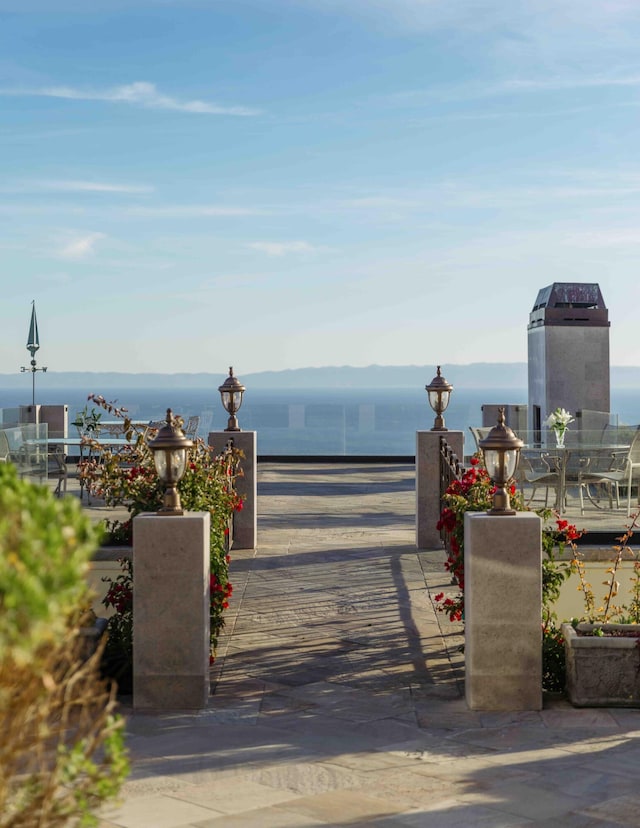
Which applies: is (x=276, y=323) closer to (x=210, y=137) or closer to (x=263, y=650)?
(x=210, y=137)

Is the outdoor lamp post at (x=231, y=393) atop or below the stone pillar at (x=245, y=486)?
atop

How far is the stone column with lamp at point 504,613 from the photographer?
5.49 metres

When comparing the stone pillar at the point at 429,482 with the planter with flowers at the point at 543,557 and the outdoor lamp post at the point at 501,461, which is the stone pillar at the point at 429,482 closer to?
the planter with flowers at the point at 543,557

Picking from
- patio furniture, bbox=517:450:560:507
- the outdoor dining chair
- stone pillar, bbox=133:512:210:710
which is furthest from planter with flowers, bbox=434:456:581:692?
the outdoor dining chair

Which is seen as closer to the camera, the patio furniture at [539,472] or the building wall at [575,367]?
the patio furniture at [539,472]

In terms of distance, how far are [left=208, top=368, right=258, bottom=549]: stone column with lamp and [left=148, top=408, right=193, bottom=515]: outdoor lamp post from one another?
13.9 ft

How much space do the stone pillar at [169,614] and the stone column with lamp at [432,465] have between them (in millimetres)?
4643

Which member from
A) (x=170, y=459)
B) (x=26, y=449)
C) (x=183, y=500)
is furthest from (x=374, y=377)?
(x=170, y=459)

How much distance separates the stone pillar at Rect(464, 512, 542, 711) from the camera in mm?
5488

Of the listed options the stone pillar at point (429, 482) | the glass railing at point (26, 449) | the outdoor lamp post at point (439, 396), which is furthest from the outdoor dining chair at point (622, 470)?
the glass railing at point (26, 449)

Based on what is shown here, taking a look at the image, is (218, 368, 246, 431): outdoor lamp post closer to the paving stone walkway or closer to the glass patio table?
the paving stone walkway

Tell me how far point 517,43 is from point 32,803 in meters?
15.0

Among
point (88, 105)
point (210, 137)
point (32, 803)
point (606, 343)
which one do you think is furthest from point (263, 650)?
point (88, 105)

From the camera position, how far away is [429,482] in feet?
33.2
